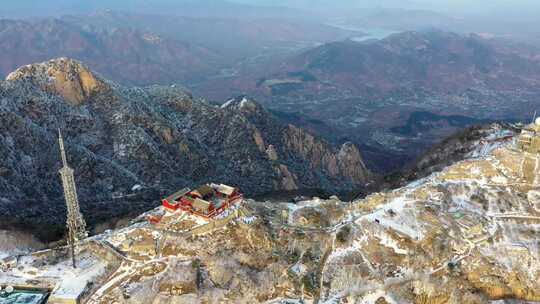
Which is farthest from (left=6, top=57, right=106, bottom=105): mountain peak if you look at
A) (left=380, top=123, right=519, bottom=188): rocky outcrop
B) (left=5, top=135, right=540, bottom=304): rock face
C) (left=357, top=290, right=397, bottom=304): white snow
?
(left=357, top=290, right=397, bottom=304): white snow

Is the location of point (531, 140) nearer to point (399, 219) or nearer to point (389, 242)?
point (399, 219)

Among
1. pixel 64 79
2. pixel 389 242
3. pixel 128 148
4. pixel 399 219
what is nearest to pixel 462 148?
pixel 399 219

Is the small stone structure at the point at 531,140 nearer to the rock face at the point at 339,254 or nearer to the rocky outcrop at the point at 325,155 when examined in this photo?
the rock face at the point at 339,254

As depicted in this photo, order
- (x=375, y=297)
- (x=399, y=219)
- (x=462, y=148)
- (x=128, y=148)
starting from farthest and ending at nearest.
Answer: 1. (x=128, y=148)
2. (x=462, y=148)
3. (x=399, y=219)
4. (x=375, y=297)

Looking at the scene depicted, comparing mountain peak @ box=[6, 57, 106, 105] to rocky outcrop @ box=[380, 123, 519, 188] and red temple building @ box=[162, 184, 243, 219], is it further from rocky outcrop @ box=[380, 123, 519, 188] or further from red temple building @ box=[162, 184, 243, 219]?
rocky outcrop @ box=[380, 123, 519, 188]

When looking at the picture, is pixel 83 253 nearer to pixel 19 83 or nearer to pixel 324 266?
pixel 324 266

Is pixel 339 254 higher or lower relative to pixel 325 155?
higher
